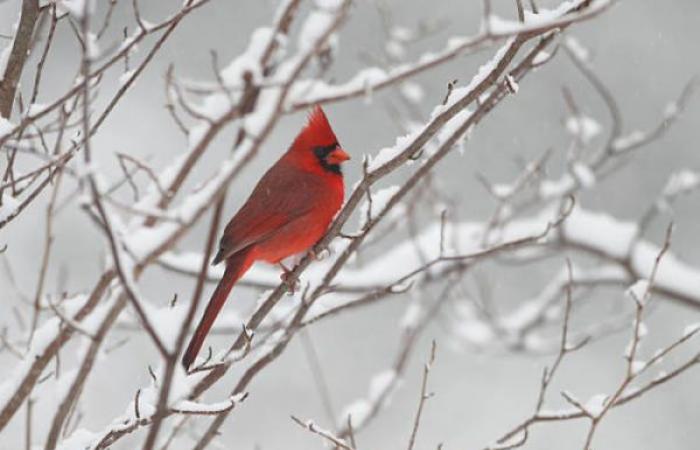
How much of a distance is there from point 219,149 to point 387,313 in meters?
1.87

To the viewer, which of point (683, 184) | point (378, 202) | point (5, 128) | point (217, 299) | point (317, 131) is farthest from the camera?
point (683, 184)

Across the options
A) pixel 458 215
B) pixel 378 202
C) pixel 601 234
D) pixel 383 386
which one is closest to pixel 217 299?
pixel 378 202

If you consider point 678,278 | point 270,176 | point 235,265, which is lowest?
point 235,265

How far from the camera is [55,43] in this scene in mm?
9977

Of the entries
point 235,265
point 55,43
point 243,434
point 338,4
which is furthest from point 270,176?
point 55,43

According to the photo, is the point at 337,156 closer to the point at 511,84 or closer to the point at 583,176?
the point at 511,84

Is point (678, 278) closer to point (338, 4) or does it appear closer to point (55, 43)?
point (338, 4)

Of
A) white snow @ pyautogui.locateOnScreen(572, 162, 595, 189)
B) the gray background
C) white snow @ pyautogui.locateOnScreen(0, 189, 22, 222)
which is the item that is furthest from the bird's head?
the gray background

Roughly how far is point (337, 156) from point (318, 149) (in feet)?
0.24

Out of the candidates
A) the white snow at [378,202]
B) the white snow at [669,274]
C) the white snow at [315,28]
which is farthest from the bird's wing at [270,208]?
the white snow at [669,274]

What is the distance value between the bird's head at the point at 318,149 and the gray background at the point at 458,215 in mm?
4416

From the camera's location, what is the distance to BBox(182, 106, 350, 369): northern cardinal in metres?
3.10

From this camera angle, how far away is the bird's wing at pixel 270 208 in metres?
3.09

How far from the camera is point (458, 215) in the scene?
28.9 ft
